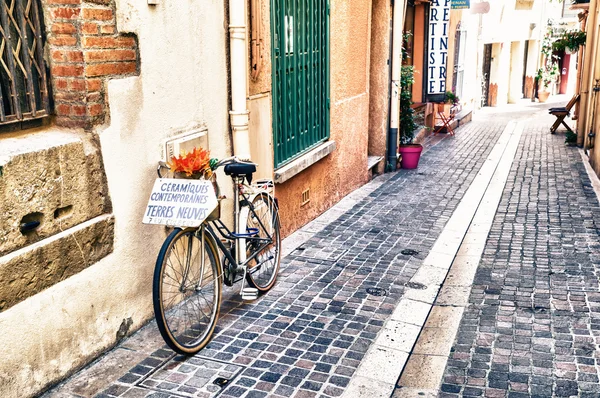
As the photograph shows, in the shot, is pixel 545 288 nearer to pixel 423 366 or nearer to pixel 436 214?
pixel 423 366

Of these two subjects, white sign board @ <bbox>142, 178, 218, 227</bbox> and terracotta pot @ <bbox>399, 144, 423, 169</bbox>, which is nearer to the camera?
white sign board @ <bbox>142, 178, 218, 227</bbox>

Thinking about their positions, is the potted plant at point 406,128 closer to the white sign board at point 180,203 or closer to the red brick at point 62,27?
the white sign board at point 180,203

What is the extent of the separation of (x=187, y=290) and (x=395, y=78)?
747 centimetres

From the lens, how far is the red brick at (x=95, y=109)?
12.4 ft

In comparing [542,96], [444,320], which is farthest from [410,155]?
[542,96]

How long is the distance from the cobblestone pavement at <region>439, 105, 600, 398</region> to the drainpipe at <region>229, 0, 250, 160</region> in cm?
242

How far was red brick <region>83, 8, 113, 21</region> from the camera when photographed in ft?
12.1

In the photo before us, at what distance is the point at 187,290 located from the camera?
4.30 m

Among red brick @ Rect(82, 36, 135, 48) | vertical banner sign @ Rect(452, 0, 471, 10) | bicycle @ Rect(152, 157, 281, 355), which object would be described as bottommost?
bicycle @ Rect(152, 157, 281, 355)

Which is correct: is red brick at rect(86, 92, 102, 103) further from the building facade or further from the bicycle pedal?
the bicycle pedal

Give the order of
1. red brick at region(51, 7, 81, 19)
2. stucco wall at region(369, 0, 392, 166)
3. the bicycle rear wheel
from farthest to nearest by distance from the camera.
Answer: stucco wall at region(369, 0, 392, 166) → the bicycle rear wheel → red brick at region(51, 7, 81, 19)

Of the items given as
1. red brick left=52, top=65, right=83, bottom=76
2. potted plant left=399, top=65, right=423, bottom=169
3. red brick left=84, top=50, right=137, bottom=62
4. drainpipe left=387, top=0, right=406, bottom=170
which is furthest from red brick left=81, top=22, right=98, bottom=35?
potted plant left=399, top=65, right=423, bottom=169

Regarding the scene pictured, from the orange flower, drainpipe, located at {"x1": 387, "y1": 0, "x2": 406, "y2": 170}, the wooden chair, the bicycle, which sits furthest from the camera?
the wooden chair

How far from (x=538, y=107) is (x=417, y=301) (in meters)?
21.6
